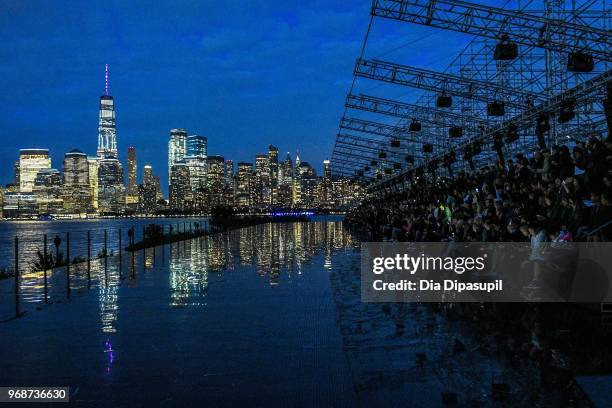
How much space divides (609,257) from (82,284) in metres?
13.1

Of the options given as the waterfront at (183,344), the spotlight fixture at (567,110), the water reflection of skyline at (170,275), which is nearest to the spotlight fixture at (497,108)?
the spotlight fixture at (567,110)

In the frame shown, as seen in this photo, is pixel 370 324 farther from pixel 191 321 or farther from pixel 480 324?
pixel 191 321

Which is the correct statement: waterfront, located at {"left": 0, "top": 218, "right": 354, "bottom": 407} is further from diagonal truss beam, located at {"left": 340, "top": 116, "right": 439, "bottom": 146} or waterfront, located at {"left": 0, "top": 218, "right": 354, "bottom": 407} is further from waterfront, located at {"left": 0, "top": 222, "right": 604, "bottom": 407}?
diagonal truss beam, located at {"left": 340, "top": 116, "right": 439, "bottom": 146}

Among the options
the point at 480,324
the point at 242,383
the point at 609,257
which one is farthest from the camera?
the point at 480,324

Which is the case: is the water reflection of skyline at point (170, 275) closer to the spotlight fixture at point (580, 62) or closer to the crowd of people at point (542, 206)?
the crowd of people at point (542, 206)

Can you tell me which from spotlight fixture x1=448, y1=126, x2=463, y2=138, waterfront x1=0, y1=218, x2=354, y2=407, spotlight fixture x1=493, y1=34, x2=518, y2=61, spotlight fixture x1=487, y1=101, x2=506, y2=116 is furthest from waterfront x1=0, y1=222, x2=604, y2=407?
spotlight fixture x1=448, y1=126, x2=463, y2=138

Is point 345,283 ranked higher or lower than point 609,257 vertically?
lower

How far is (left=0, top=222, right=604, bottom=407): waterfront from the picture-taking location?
20.9 ft

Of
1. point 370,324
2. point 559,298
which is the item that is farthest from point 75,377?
point 559,298

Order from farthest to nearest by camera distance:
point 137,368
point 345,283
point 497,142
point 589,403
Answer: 1. point 497,142
2. point 345,283
3. point 137,368
4. point 589,403

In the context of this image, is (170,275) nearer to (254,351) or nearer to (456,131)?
(254,351)

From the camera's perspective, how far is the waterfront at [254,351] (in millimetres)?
6375

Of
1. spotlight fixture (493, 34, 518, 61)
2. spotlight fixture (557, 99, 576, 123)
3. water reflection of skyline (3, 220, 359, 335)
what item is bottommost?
water reflection of skyline (3, 220, 359, 335)

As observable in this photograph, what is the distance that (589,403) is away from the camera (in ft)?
19.2
